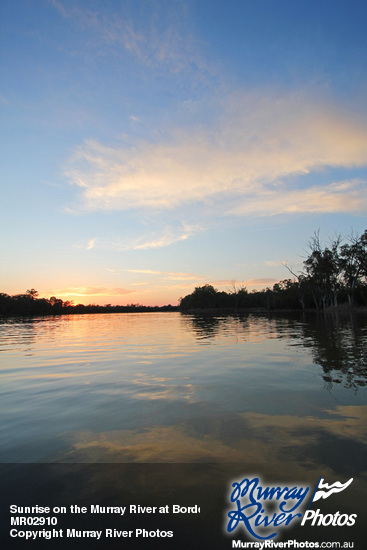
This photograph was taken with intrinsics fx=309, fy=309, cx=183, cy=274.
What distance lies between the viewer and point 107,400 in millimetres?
7012

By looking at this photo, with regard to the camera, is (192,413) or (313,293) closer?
(192,413)

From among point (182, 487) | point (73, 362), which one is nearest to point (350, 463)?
point (182, 487)

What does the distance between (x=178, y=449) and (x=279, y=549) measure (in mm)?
1893

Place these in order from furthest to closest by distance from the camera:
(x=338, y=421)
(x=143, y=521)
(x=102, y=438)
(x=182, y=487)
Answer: (x=338, y=421) < (x=102, y=438) < (x=182, y=487) < (x=143, y=521)

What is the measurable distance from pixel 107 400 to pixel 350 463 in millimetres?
4985

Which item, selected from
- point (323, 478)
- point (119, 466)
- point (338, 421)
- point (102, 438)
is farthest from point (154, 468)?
point (338, 421)

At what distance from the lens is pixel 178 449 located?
4355 millimetres

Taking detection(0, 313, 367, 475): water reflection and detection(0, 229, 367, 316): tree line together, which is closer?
detection(0, 313, 367, 475): water reflection

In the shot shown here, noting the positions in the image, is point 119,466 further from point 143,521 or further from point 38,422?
point 38,422

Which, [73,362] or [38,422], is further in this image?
[73,362]

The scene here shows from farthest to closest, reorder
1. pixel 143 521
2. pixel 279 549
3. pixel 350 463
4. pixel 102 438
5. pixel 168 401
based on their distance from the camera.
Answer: pixel 168 401 < pixel 102 438 < pixel 350 463 < pixel 143 521 < pixel 279 549

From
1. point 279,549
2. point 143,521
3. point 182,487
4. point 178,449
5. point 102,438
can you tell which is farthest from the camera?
point 102,438

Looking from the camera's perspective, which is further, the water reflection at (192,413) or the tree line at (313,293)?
the tree line at (313,293)

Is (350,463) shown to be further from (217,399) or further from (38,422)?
(38,422)
